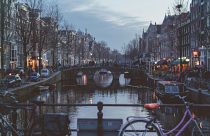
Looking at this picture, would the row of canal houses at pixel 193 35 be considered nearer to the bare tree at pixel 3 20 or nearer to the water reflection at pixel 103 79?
the water reflection at pixel 103 79

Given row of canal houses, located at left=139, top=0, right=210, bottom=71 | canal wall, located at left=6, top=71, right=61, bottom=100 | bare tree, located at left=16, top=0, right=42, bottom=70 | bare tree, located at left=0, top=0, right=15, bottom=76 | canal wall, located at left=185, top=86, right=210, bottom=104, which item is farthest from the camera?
row of canal houses, located at left=139, top=0, right=210, bottom=71

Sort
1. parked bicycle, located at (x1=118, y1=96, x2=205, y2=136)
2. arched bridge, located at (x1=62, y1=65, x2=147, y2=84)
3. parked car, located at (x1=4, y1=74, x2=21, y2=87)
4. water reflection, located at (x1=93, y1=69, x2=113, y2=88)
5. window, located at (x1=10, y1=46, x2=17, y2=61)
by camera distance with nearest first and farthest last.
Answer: parked bicycle, located at (x1=118, y1=96, x2=205, y2=136), parked car, located at (x1=4, y1=74, x2=21, y2=87), water reflection, located at (x1=93, y1=69, x2=113, y2=88), window, located at (x1=10, y1=46, x2=17, y2=61), arched bridge, located at (x1=62, y1=65, x2=147, y2=84)

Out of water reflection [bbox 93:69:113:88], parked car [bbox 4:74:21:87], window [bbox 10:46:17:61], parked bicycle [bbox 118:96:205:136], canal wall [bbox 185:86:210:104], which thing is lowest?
water reflection [bbox 93:69:113:88]

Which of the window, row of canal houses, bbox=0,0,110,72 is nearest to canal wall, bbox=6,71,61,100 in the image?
row of canal houses, bbox=0,0,110,72

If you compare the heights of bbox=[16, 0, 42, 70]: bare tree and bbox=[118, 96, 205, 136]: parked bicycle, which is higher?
bbox=[16, 0, 42, 70]: bare tree

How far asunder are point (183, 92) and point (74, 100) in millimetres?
15107

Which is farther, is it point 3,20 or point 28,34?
point 28,34

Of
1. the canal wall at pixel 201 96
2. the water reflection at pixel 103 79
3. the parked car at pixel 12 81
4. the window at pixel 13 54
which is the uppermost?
the window at pixel 13 54

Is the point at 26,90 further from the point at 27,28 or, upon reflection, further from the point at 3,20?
the point at 27,28

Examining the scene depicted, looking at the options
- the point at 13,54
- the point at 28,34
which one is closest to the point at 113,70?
the point at 13,54

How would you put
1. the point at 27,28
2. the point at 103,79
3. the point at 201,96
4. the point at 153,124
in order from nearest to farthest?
the point at 153,124 → the point at 201,96 → the point at 27,28 → the point at 103,79

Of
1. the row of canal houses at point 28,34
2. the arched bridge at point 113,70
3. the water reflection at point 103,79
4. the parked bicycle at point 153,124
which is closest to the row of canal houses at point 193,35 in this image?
the arched bridge at point 113,70

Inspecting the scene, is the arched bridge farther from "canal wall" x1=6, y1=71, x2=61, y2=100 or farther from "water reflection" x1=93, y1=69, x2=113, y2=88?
"canal wall" x1=6, y1=71, x2=61, y2=100

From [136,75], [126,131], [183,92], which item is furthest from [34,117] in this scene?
[136,75]
